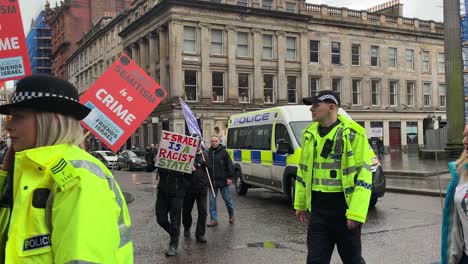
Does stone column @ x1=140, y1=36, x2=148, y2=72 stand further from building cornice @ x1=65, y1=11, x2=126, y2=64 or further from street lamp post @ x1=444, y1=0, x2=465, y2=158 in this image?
street lamp post @ x1=444, y1=0, x2=465, y2=158

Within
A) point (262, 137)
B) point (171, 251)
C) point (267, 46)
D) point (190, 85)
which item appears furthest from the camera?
point (267, 46)

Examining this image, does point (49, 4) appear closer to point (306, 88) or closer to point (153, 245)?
point (306, 88)

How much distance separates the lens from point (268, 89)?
130 feet

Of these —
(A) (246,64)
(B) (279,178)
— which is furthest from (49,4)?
(B) (279,178)

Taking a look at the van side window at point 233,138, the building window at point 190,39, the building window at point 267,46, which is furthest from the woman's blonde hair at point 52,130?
the building window at point 267,46

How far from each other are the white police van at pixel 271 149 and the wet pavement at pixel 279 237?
0.74m

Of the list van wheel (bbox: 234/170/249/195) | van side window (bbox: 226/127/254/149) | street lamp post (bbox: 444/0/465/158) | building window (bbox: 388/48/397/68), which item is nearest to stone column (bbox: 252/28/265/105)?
building window (bbox: 388/48/397/68)

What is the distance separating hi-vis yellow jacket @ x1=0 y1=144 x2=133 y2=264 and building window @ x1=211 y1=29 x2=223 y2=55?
117 ft

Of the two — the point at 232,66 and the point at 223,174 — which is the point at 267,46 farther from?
the point at 223,174

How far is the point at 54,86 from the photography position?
1958 mm

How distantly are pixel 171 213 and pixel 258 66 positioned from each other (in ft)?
105

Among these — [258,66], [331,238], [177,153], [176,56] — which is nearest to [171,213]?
[177,153]

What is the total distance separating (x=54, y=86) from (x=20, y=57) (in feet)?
24.9

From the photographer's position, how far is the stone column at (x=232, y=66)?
37.3m
